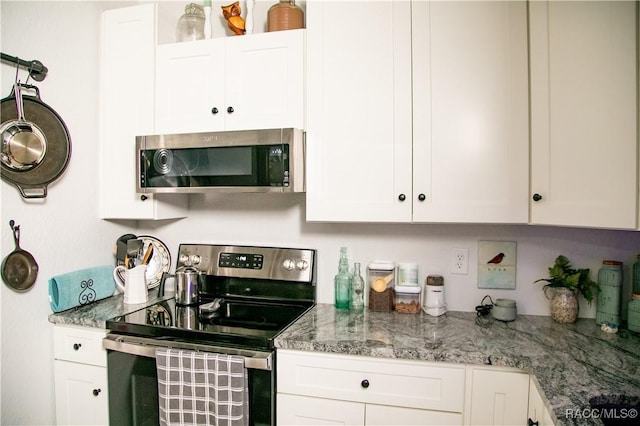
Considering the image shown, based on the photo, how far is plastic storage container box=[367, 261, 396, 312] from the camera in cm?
177

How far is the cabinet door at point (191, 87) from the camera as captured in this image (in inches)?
70.4

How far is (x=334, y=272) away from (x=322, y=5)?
1.22 m

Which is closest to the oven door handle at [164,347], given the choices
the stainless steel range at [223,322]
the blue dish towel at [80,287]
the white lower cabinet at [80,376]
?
the stainless steel range at [223,322]

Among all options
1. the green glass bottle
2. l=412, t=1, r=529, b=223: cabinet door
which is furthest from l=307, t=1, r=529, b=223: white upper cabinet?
the green glass bottle

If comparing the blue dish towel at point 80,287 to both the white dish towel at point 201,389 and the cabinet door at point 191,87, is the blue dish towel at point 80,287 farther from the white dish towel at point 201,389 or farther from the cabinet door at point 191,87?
Result: the cabinet door at point 191,87

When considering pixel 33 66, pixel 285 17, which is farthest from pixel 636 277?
pixel 33 66

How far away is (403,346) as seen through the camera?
1355 mm

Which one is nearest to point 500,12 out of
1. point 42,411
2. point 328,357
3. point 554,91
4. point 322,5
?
point 554,91

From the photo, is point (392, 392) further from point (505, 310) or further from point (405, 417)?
point (505, 310)

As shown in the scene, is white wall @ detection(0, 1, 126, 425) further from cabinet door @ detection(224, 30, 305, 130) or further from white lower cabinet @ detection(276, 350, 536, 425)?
white lower cabinet @ detection(276, 350, 536, 425)

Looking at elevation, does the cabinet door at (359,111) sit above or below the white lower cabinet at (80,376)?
above

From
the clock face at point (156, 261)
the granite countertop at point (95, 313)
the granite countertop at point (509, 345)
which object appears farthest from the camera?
the clock face at point (156, 261)

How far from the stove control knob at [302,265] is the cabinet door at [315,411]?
24.7 inches

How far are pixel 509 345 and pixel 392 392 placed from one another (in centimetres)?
44
